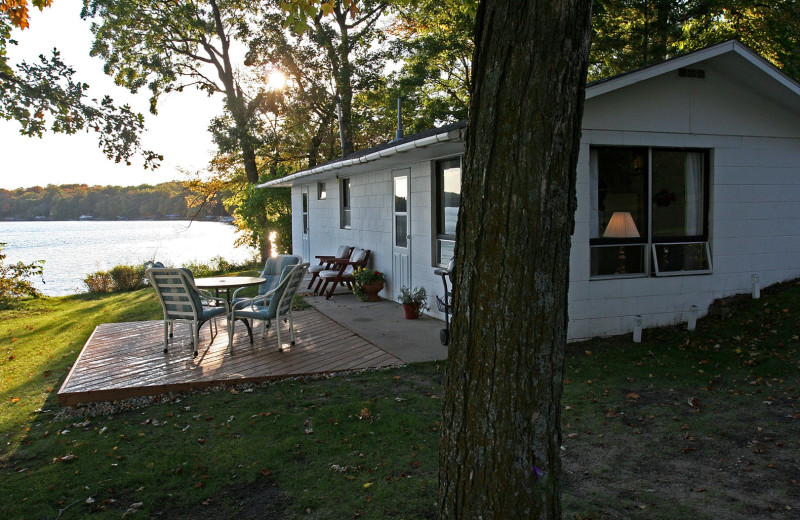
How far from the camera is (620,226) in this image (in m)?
7.54

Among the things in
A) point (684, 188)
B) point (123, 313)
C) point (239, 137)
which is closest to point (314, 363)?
point (684, 188)

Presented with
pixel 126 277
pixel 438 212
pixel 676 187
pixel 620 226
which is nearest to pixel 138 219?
pixel 126 277

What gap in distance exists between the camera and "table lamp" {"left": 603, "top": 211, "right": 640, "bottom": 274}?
24.6ft

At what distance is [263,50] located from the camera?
23.3 m

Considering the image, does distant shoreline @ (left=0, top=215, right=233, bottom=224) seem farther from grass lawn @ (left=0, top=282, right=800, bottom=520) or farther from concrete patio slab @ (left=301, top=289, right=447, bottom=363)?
grass lawn @ (left=0, top=282, right=800, bottom=520)

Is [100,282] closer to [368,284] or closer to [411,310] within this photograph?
[368,284]

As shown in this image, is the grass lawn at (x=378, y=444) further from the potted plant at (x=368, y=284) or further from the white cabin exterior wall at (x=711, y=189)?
the potted plant at (x=368, y=284)

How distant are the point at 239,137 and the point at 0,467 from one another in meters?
20.2

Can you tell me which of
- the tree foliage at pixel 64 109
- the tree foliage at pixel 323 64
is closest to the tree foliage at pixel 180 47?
the tree foliage at pixel 323 64

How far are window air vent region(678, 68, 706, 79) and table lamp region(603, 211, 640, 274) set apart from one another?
6.34 ft

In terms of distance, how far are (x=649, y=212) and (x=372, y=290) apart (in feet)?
16.2

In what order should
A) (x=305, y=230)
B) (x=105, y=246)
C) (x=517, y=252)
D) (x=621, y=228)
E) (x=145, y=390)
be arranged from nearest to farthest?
(x=517, y=252) < (x=145, y=390) < (x=621, y=228) < (x=305, y=230) < (x=105, y=246)

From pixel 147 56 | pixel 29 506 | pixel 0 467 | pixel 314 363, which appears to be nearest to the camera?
pixel 29 506

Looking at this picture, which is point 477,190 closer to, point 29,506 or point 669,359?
point 29,506
